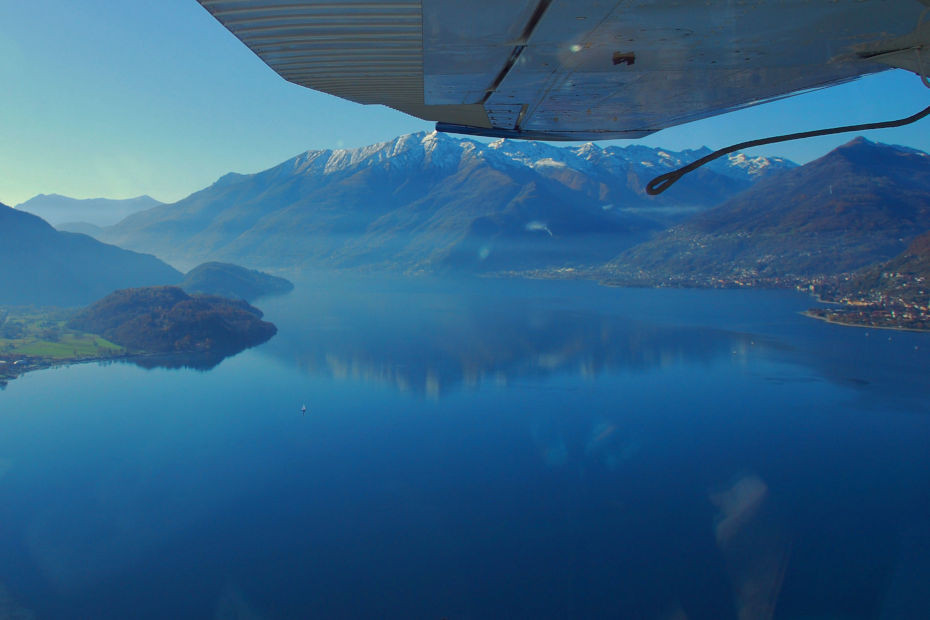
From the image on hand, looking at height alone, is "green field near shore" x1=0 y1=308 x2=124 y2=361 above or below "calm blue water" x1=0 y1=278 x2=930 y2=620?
above

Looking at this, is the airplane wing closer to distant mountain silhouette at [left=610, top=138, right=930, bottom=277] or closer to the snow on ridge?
distant mountain silhouette at [left=610, top=138, right=930, bottom=277]

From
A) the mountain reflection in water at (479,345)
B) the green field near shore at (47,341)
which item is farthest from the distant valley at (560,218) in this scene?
the mountain reflection in water at (479,345)

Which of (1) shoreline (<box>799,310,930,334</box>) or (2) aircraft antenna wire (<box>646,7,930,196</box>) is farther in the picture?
(1) shoreline (<box>799,310,930,334</box>)

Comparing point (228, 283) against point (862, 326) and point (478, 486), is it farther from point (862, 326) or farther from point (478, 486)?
point (862, 326)

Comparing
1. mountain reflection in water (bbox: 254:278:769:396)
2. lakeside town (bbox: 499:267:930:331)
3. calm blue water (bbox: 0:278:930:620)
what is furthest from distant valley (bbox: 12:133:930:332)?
calm blue water (bbox: 0:278:930:620)

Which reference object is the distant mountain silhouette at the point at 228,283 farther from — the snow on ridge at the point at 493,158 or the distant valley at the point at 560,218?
the snow on ridge at the point at 493,158

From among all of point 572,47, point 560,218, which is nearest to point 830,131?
point 572,47

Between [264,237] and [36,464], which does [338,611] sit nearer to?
[36,464]
